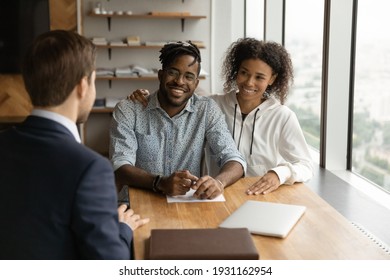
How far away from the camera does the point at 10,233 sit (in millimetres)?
1148

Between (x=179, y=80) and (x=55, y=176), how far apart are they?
1.18 m

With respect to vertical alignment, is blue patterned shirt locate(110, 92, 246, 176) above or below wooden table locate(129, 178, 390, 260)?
above

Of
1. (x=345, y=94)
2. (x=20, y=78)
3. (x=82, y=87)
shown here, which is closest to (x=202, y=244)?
(x=82, y=87)

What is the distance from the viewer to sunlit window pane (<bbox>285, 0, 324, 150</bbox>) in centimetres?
417

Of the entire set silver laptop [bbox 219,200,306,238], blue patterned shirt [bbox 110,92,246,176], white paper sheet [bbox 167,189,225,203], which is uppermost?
blue patterned shirt [bbox 110,92,246,176]

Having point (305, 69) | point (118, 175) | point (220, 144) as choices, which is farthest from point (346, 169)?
point (118, 175)

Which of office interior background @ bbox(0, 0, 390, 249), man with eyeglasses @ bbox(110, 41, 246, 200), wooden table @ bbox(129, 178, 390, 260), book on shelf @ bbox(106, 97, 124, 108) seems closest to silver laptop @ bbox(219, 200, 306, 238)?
wooden table @ bbox(129, 178, 390, 260)

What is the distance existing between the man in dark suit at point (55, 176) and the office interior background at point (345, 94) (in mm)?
1668

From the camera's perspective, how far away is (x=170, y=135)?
90.4 inches

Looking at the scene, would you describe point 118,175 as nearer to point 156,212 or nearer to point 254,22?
point 156,212

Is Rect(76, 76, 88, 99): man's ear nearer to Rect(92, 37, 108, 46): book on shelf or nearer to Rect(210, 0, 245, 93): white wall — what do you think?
Rect(92, 37, 108, 46): book on shelf

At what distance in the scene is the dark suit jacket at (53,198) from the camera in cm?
112

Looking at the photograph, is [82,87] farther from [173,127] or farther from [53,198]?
[173,127]

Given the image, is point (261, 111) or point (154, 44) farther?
point (154, 44)
